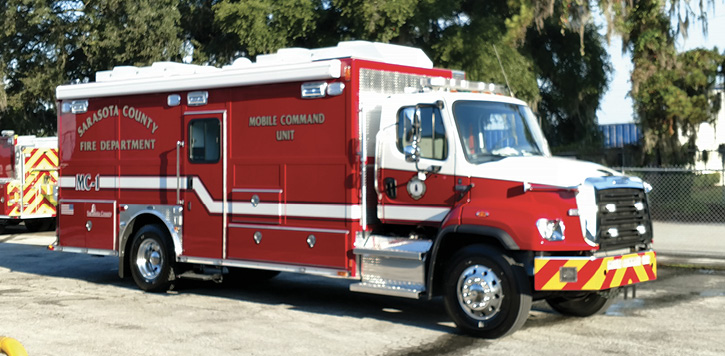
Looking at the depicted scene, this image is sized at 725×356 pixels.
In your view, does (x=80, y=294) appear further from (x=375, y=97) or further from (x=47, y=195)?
(x=47, y=195)

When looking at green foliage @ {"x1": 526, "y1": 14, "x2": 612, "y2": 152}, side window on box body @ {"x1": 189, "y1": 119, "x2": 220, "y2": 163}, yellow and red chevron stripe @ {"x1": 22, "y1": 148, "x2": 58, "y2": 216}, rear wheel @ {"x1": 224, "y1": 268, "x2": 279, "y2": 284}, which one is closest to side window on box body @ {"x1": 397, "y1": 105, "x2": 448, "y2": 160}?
side window on box body @ {"x1": 189, "y1": 119, "x2": 220, "y2": 163}

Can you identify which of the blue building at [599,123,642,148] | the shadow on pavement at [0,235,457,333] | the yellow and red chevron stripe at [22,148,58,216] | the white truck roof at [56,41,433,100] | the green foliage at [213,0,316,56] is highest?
the green foliage at [213,0,316,56]

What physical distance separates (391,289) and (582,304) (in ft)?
7.30

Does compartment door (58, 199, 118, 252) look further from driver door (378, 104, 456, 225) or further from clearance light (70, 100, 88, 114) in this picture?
driver door (378, 104, 456, 225)

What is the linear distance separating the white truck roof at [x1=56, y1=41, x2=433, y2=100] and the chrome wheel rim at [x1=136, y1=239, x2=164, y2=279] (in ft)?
6.93

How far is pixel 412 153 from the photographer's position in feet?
31.3

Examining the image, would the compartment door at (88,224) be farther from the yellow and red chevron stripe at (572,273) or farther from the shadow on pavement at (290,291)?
the yellow and red chevron stripe at (572,273)

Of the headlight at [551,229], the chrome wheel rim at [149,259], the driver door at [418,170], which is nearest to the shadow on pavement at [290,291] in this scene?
the chrome wheel rim at [149,259]

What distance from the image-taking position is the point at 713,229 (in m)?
19.3

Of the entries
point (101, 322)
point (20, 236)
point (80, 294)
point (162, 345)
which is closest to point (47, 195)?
point (20, 236)

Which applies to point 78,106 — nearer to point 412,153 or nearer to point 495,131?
point 412,153

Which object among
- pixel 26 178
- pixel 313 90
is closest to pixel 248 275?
pixel 313 90

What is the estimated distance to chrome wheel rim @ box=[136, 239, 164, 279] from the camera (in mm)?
12375

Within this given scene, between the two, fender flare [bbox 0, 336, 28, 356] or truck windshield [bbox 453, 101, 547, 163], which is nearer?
fender flare [bbox 0, 336, 28, 356]
